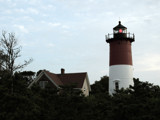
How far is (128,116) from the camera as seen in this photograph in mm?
17547

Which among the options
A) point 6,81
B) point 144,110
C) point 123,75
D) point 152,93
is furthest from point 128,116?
point 123,75

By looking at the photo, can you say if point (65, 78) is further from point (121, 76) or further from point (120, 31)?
point (120, 31)

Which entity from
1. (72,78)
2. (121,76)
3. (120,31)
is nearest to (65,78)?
(72,78)

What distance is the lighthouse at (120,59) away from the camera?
113ft

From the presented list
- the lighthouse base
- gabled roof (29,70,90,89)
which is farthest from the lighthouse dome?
gabled roof (29,70,90,89)

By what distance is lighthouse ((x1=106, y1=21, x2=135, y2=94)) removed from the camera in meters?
34.3

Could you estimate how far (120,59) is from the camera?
34500 millimetres

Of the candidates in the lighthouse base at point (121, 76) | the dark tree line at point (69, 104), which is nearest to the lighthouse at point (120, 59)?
the lighthouse base at point (121, 76)

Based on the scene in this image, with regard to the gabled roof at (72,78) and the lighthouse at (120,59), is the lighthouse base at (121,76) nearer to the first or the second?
the lighthouse at (120,59)

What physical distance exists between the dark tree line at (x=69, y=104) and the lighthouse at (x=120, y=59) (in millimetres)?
A: 13007

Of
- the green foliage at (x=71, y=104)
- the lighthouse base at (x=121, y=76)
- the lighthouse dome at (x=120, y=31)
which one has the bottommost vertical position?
the green foliage at (x=71, y=104)

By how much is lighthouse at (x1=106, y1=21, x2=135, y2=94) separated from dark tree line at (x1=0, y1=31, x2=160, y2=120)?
13007mm

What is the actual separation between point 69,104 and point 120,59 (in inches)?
643

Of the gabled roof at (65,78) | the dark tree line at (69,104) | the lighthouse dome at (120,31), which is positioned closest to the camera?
the dark tree line at (69,104)
